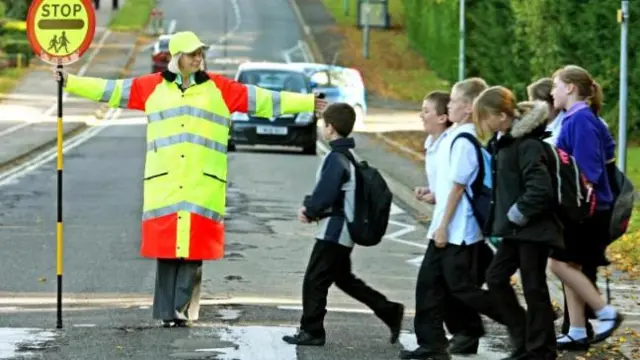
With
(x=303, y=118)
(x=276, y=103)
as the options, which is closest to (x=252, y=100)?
(x=276, y=103)

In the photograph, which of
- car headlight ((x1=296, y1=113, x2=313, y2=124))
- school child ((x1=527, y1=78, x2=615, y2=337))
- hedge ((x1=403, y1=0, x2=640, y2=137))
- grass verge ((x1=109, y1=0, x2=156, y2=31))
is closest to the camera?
school child ((x1=527, y1=78, x2=615, y2=337))

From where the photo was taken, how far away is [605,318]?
10797 mm

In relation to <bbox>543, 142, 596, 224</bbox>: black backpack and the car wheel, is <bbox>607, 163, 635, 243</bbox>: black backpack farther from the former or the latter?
the car wheel

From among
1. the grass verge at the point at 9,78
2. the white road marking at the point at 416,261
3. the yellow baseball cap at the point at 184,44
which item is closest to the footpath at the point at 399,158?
the white road marking at the point at 416,261

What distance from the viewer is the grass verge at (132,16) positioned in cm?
8075

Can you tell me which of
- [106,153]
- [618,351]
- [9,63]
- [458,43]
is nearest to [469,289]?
[618,351]

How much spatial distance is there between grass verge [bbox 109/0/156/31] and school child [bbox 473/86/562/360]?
70.5m

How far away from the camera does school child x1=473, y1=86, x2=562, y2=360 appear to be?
986 centimetres

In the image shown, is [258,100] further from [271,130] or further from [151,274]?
[271,130]

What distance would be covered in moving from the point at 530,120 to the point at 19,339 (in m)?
3.33

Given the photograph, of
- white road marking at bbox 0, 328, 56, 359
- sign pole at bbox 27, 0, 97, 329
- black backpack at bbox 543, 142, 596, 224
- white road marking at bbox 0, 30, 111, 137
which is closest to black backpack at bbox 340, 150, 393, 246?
black backpack at bbox 543, 142, 596, 224

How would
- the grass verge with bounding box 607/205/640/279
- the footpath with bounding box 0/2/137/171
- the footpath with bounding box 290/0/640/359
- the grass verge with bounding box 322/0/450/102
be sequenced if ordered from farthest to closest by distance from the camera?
the grass verge with bounding box 322/0/450/102
the footpath with bounding box 0/2/137/171
the grass verge with bounding box 607/205/640/279
the footpath with bounding box 290/0/640/359

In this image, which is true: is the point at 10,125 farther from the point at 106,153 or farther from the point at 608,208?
the point at 608,208

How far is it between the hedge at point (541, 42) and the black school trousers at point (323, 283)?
729 inches
